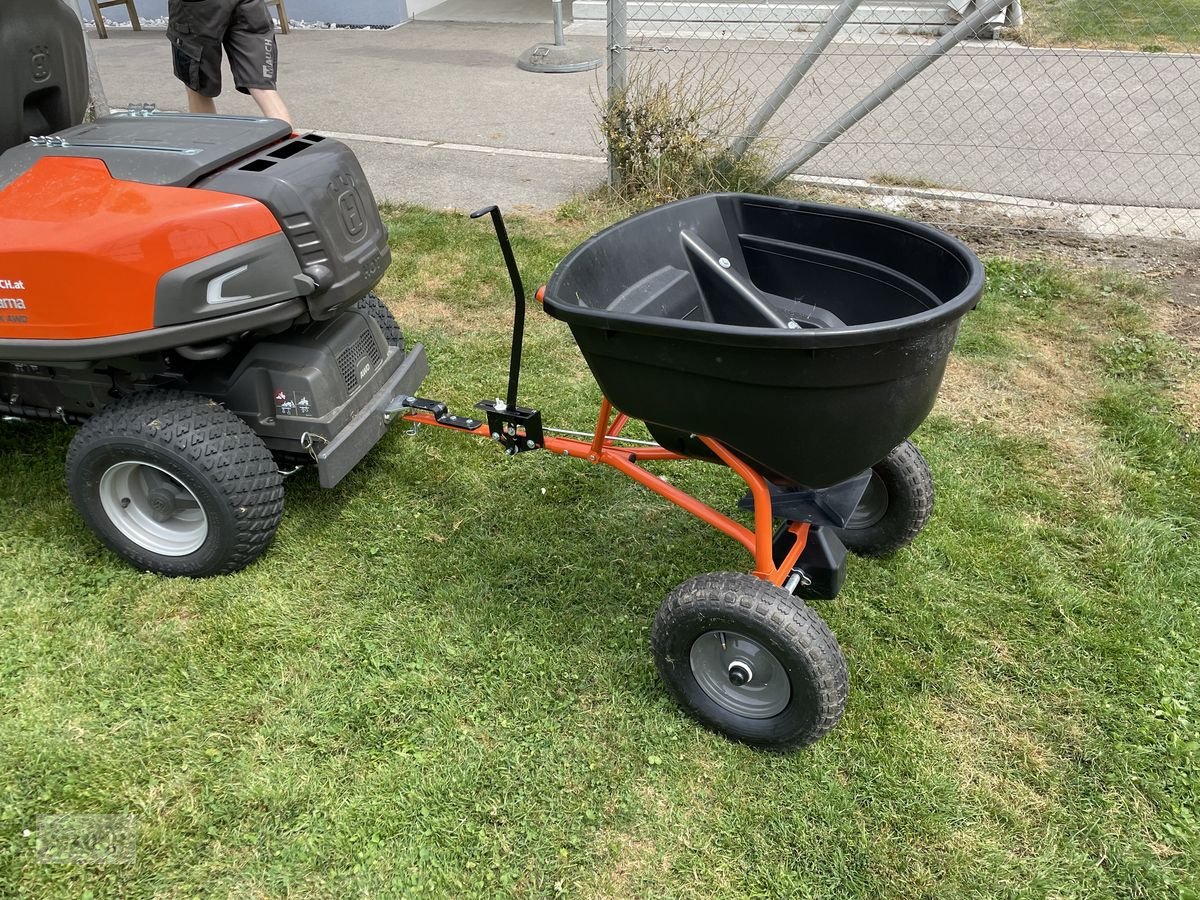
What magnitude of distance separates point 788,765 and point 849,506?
24.3 inches

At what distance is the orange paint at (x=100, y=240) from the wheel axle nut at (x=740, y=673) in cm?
154

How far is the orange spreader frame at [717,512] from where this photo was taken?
79.6 inches

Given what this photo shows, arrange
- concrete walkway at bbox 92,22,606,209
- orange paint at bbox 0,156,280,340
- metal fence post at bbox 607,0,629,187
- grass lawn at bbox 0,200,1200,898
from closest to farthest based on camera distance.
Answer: grass lawn at bbox 0,200,1200,898, orange paint at bbox 0,156,280,340, metal fence post at bbox 607,0,629,187, concrete walkway at bbox 92,22,606,209

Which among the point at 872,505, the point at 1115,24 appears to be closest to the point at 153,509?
the point at 872,505

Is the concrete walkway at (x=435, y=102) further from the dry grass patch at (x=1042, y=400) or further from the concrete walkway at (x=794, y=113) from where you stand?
the dry grass patch at (x=1042, y=400)

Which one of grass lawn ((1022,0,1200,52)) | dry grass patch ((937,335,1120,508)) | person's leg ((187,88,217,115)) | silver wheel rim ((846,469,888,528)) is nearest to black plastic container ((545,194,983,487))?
silver wheel rim ((846,469,888,528))

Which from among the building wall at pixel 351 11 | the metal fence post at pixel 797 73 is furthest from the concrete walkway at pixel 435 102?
the metal fence post at pixel 797 73

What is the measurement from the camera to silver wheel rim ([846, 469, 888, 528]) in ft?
8.41

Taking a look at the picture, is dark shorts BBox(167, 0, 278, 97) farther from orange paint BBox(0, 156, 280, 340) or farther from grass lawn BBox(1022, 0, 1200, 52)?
grass lawn BBox(1022, 0, 1200, 52)

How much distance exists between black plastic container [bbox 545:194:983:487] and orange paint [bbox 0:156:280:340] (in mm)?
877

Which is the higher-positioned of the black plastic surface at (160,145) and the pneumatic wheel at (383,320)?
the black plastic surface at (160,145)

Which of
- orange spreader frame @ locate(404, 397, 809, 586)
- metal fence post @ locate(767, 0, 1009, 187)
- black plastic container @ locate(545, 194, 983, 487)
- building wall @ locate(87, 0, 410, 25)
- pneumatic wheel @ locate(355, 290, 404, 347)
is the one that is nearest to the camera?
black plastic container @ locate(545, 194, 983, 487)

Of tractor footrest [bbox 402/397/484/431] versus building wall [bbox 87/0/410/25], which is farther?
building wall [bbox 87/0/410/25]

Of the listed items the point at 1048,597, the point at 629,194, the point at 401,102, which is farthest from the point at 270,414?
the point at 401,102
